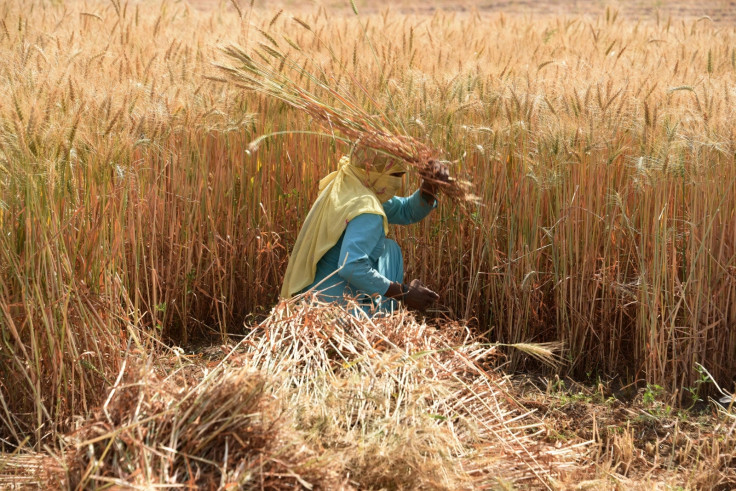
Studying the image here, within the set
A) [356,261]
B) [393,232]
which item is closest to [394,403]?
[356,261]

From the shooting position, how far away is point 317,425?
204 centimetres

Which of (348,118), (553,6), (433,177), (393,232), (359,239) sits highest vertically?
(553,6)

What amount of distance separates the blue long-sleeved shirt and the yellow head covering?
0.04 m

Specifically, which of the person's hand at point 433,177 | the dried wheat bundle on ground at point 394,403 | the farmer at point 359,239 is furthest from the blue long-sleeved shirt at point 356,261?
the person's hand at point 433,177

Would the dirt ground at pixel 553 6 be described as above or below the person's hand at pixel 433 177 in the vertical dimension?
above

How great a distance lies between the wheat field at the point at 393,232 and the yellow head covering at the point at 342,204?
0.20 metres

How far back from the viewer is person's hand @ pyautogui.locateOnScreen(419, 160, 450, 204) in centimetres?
294

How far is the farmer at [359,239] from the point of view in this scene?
280cm

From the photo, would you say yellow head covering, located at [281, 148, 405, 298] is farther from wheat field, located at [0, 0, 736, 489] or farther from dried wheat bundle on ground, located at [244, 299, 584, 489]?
dried wheat bundle on ground, located at [244, 299, 584, 489]

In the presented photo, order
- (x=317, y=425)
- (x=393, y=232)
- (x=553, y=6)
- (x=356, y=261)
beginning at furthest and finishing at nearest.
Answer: (x=553, y=6)
(x=393, y=232)
(x=356, y=261)
(x=317, y=425)

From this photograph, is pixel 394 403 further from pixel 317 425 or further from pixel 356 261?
pixel 356 261

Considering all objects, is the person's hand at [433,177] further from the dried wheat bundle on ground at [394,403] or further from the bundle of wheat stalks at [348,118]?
the dried wheat bundle on ground at [394,403]

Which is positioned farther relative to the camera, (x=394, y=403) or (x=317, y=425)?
(x=394, y=403)

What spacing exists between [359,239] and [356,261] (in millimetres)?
Result: 82
